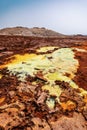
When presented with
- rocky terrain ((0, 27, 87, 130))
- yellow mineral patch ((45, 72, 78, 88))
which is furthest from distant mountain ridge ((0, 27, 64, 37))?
yellow mineral patch ((45, 72, 78, 88))

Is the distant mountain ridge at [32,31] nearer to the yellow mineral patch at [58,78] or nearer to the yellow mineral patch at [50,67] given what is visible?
the yellow mineral patch at [50,67]

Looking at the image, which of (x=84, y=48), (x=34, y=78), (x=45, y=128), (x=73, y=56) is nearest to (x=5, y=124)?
(x=45, y=128)

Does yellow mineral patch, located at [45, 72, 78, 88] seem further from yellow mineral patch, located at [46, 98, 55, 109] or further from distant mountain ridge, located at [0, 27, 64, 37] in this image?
distant mountain ridge, located at [0, 27, 64, 37]

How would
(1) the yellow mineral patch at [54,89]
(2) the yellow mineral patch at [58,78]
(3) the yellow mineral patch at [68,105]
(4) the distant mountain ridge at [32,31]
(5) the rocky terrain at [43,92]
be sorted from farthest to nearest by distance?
(4) the distant mountain ridge at [32,31] → (2) the yellow mineral patch at [58,78] → (1) the yellow mineral patch at [54,89] → (3) the yellow mineral patch at [68,105] → (5) the rocky terrain at [43,92]

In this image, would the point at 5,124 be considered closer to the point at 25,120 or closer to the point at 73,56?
the point at 25,120

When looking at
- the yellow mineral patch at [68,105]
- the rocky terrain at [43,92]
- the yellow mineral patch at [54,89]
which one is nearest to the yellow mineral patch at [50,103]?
the rocky terrain at [43,92]

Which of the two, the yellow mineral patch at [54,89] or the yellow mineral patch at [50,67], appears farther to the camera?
the yellow mineral patch at [50,67]

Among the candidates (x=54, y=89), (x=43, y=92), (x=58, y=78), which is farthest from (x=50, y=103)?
(x=58, y=78)

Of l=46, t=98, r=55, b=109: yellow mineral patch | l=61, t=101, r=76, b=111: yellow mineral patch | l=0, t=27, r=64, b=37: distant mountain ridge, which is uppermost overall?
l=46, t=98, r=55, b=109: yellow mineral patch
